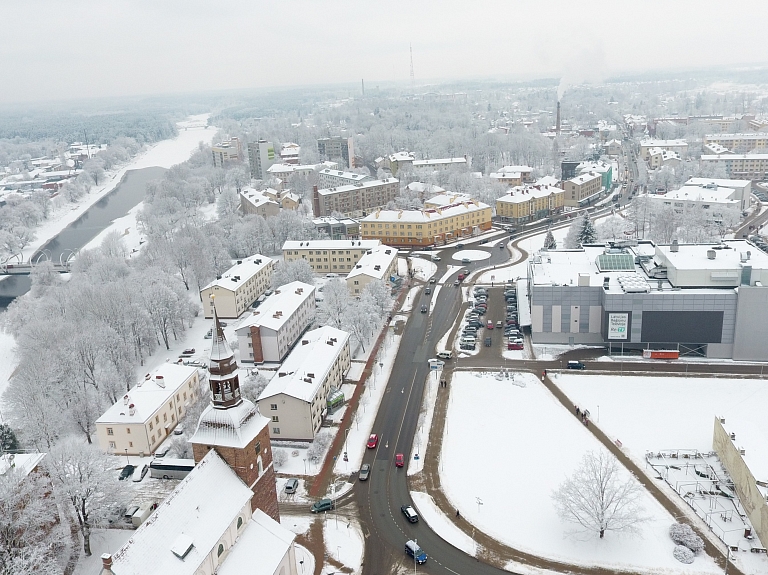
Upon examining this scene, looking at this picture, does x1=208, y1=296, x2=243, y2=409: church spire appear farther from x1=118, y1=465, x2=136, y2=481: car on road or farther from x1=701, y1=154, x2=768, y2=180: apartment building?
x1=701, y1=154, x2=768, y2=180: apartment building

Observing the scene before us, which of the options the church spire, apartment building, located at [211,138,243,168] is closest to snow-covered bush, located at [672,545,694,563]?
the church spire

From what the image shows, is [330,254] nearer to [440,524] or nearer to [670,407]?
[670,407]

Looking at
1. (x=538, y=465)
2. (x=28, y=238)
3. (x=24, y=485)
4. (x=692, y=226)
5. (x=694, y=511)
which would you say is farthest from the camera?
(x=28, y=238)

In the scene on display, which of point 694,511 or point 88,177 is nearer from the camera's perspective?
point 694,511

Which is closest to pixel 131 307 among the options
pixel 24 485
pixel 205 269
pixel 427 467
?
pixel 205 269

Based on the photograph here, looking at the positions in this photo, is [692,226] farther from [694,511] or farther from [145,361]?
[145,361]

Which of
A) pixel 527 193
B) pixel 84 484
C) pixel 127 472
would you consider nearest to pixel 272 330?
pixel 127 472

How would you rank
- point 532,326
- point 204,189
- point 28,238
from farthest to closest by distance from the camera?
point 204,189, point 28,238, point 532,326
